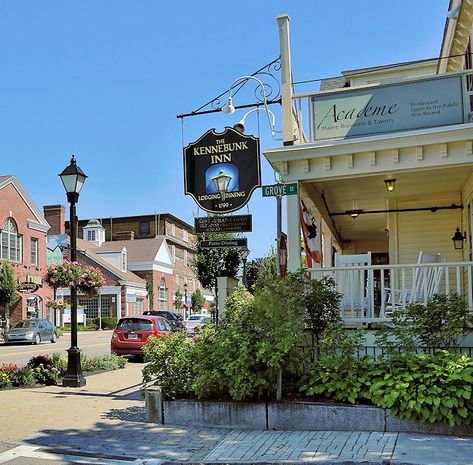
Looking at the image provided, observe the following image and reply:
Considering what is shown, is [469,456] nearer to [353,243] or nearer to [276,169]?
[276,169]

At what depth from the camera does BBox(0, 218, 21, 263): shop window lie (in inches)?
1547

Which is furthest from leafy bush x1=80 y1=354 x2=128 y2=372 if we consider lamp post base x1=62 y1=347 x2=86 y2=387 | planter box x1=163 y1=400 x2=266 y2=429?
planter box x1=163 y1=400 x2=266 y2=429

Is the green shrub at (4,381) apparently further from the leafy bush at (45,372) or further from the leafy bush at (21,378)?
the leafy bush at (45,372)

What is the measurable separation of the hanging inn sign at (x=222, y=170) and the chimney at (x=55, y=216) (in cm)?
4270

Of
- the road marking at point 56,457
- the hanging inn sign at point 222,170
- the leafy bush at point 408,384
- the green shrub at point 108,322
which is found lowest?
the green shrub at point 108,322

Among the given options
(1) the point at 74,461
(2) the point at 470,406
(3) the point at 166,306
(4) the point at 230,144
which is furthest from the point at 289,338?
(3) the point at 166,306

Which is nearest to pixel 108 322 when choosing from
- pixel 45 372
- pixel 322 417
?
pixel 45 372

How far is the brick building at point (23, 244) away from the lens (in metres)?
39.3

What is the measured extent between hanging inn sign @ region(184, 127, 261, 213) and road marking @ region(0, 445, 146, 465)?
5.14 m

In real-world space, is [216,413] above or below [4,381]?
above

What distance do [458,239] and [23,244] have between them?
35.3 meters

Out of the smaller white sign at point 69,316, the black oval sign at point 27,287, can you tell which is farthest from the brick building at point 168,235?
the black oval sign at point 27,287

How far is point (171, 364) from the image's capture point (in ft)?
27.3

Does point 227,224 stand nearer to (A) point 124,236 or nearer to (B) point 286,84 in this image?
(B) point 286,84
